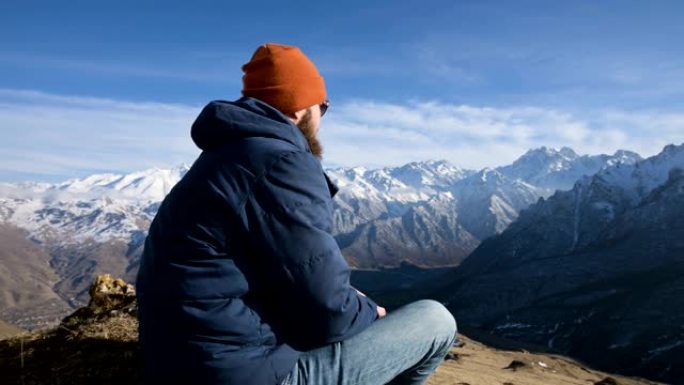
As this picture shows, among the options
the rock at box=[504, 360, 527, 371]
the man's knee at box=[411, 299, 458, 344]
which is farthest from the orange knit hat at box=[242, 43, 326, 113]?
the rock at box=[504, 360, 527, 371]

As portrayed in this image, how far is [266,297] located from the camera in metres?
4.60

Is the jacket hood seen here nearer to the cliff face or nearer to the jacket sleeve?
the jacket sleeve

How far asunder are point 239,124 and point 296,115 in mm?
842

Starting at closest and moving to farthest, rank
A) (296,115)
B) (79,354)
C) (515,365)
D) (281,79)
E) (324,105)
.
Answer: (281,79) < (296,115) < (324,105) < (79,354) < (515,365)

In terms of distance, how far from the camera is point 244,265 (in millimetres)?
4504

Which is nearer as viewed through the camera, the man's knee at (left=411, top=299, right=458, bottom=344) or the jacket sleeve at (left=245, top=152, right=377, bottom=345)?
the jacket sleeve at (left=245, top=152, right=377, bottom=345)

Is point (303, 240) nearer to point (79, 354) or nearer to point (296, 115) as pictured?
point (296, 115)

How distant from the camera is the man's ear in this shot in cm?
527

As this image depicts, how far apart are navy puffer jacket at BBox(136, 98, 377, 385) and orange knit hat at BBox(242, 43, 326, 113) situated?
471 millimetres

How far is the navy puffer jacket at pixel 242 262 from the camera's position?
14.4ft

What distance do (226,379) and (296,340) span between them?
65 centimetres

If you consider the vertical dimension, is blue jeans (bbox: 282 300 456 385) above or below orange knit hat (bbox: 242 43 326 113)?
below

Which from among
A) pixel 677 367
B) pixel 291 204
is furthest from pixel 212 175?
pixel 677 367

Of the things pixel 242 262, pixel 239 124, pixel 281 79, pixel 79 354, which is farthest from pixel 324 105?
pixel 79 354
